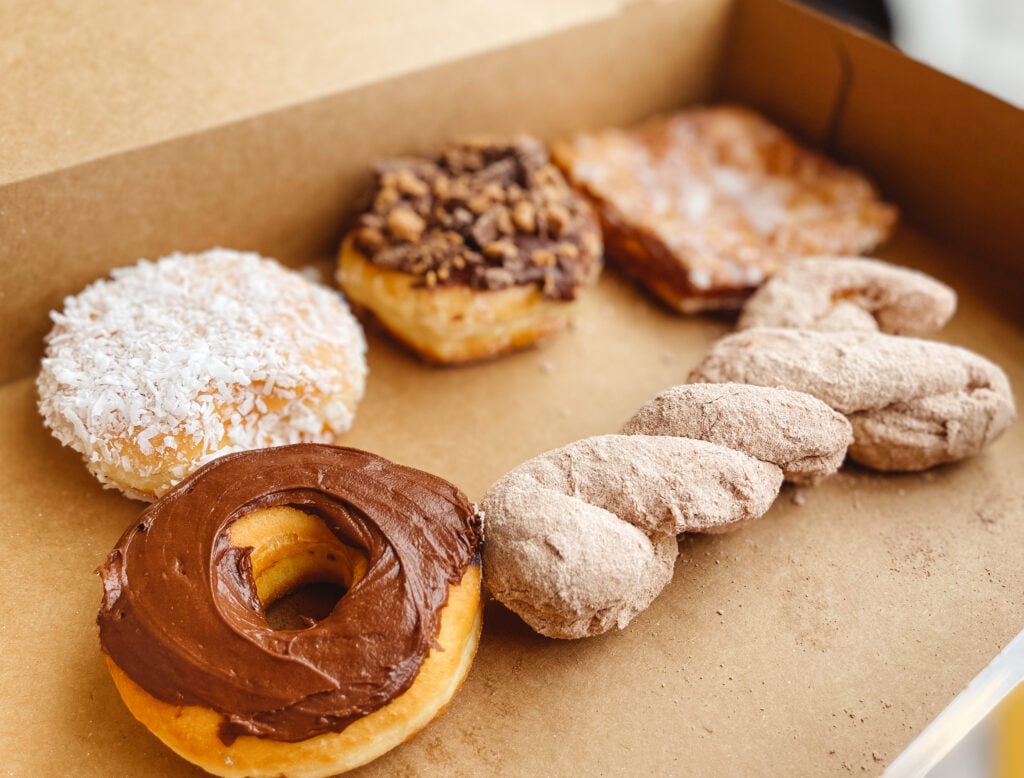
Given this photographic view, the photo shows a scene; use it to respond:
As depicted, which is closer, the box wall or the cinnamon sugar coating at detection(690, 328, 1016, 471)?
the cinnamon sugar coating at detection(690, 328, 1016, 471)

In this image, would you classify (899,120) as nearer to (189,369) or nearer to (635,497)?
(635,497)

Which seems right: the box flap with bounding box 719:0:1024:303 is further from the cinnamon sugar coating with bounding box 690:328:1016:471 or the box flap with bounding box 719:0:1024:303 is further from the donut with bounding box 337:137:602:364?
the donut with bounding box 337:137:602:364

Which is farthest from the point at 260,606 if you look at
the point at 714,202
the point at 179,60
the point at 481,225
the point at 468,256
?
the point at 714,202

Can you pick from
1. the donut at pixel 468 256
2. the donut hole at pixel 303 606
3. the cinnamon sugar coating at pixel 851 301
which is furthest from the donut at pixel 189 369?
the cinnamon sugar coating at pixel 851 301

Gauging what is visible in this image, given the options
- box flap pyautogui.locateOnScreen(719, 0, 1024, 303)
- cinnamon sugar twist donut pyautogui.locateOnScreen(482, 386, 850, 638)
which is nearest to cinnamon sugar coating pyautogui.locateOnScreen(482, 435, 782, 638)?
cinnamon sugar twist donut pyautogui.locateOnScreen(482, 386, 850, 638)

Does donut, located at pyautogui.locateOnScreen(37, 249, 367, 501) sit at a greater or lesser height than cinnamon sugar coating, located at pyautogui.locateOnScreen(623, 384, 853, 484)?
lesser

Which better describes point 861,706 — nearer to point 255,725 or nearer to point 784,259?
point 255,725
